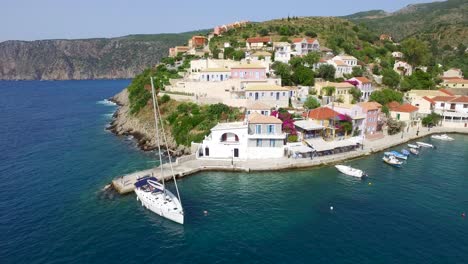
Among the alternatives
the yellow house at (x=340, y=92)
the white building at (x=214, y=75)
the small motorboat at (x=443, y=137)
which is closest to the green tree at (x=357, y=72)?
the yellow house at (x=340, y=92)

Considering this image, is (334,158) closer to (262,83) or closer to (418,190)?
(418,190)

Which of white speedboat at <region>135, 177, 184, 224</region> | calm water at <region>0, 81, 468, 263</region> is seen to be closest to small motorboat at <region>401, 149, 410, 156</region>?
calm water at <region>0, 81, 468, 263</region>

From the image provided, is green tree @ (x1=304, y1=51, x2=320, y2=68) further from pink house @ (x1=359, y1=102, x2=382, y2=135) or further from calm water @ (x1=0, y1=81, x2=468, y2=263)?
Answer: calm water @ (x1=0, y1=81, x2=468, y2=263)

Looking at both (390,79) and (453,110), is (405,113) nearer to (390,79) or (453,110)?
(453,110)

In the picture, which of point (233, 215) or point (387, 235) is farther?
point (233, 215)

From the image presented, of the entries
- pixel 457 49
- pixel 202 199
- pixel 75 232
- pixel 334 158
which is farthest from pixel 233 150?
pixel 457 49

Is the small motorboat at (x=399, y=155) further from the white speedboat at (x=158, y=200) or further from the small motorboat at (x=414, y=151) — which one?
the white speedboat at (x=158, y=200)
